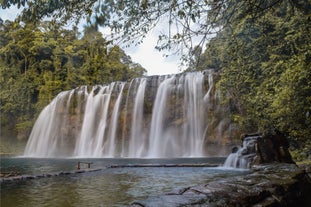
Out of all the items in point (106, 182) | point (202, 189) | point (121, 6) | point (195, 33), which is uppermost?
point (121, 6)

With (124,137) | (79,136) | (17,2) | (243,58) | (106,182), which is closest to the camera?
(17,2)

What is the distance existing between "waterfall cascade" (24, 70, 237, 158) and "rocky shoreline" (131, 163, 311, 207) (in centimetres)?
→ 1776

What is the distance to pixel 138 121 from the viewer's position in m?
28.2

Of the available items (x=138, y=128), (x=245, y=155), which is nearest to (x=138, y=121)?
(x=138, y=128)

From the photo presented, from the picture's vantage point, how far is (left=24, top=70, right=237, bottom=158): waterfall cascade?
25.3 m

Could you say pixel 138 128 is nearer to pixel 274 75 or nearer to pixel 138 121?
pixel 138 121

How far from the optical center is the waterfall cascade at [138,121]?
2534cm

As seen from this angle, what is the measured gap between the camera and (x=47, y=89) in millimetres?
37938

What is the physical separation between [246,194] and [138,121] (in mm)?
23877

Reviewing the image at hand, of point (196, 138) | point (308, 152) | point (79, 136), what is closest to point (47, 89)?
point (79, 136)

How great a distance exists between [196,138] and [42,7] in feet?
73.2

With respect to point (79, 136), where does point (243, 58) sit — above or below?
above

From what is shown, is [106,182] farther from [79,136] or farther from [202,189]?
[79,136]

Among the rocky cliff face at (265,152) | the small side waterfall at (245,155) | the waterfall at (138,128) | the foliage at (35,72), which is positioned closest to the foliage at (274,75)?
the rocky cliff face at (265,152)
